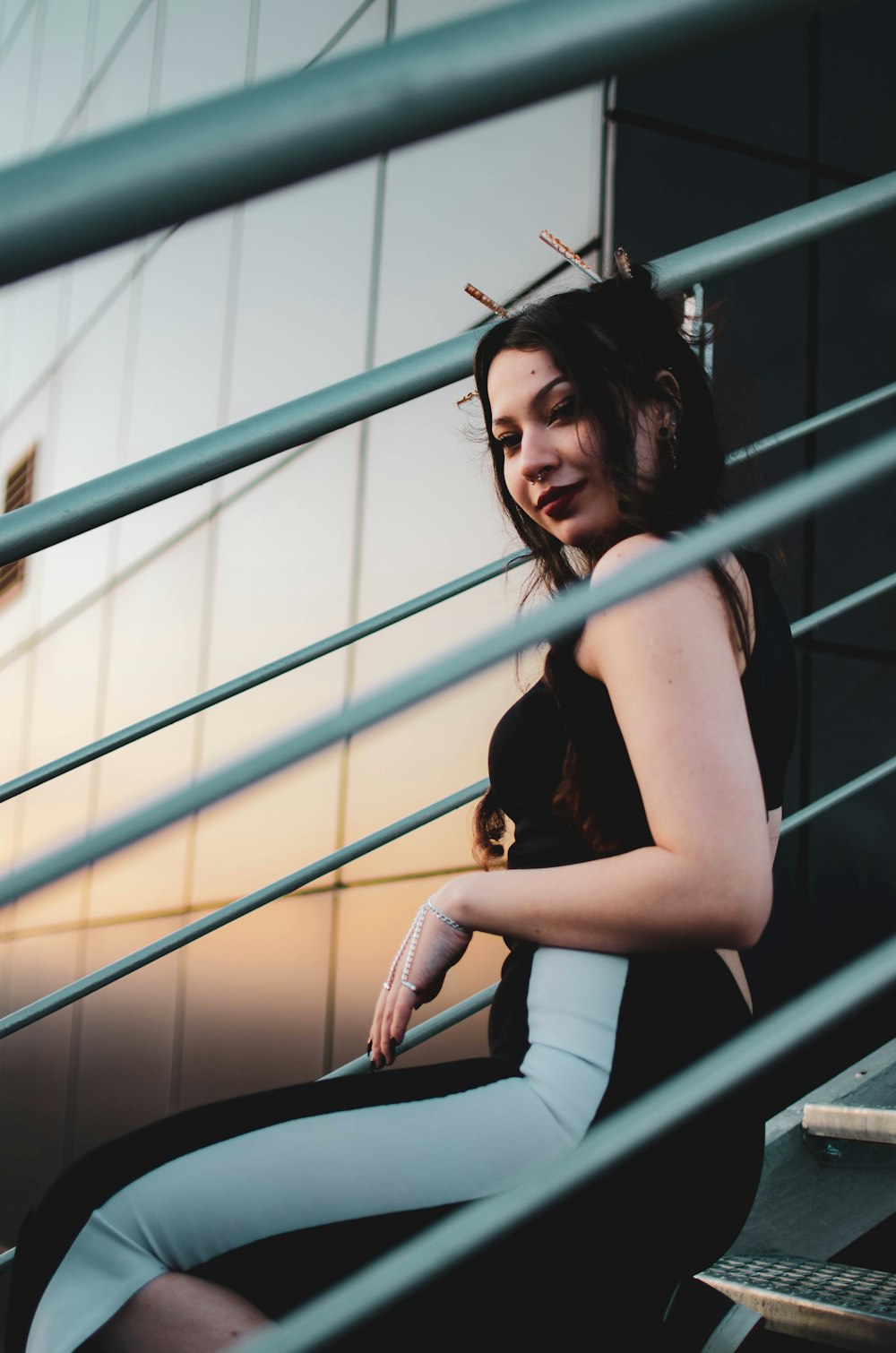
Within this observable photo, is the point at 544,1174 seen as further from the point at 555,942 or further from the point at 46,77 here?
the point at 46,77

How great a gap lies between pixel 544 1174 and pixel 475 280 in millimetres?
3211

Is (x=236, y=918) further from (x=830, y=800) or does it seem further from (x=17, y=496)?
(x=17, y=496)

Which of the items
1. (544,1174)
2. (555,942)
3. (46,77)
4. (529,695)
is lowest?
Answer: (544,1174)

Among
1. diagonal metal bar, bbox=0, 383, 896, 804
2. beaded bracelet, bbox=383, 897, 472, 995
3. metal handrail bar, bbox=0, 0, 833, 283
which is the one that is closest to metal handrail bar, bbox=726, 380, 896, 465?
diagonal metal bar, bbox=0, 383, 896, 804

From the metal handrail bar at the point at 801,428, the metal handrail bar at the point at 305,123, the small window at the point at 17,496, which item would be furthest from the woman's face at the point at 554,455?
the small window at the point at 17,496

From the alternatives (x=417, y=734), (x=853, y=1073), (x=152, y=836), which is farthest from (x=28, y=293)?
(x=152, y=836)

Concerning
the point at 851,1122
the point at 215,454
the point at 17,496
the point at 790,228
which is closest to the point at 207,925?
the point at 215,454

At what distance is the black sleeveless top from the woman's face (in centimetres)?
16

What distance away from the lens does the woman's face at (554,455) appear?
117 centimetres

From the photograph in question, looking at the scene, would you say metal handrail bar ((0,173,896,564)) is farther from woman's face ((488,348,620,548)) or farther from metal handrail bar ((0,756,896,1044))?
metal handrail bar ((0,756,896,1044))

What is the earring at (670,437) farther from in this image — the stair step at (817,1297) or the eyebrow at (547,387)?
the stair step at (817,1297)

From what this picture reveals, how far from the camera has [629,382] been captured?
1188 millimetres

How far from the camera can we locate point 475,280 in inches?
136

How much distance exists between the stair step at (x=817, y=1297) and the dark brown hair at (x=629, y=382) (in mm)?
601
